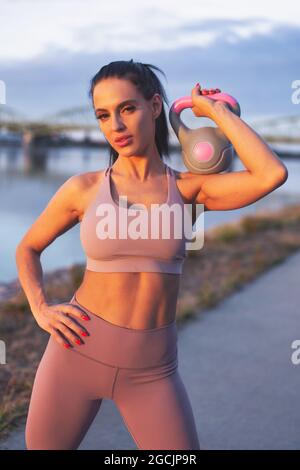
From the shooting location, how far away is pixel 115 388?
1.87 m

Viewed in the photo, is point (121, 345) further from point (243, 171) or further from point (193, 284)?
point (193, 284)

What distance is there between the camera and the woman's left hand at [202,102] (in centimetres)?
183

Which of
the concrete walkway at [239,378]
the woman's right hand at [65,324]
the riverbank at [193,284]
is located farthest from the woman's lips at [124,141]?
the riverbank at [193,284]

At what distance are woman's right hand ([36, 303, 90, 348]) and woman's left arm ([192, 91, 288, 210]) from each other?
54 centimetres

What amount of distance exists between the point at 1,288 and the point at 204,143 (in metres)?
6.08

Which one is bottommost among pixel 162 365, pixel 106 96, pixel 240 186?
pixel 162 365

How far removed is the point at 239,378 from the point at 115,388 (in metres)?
2.33

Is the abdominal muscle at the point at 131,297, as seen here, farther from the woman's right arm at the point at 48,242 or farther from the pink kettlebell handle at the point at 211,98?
the pink kettlebell handle at the point at 211,98

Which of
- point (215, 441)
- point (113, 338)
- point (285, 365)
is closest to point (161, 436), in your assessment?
point (113, 338)

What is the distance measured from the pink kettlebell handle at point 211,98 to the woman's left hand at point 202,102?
0.7 inches
